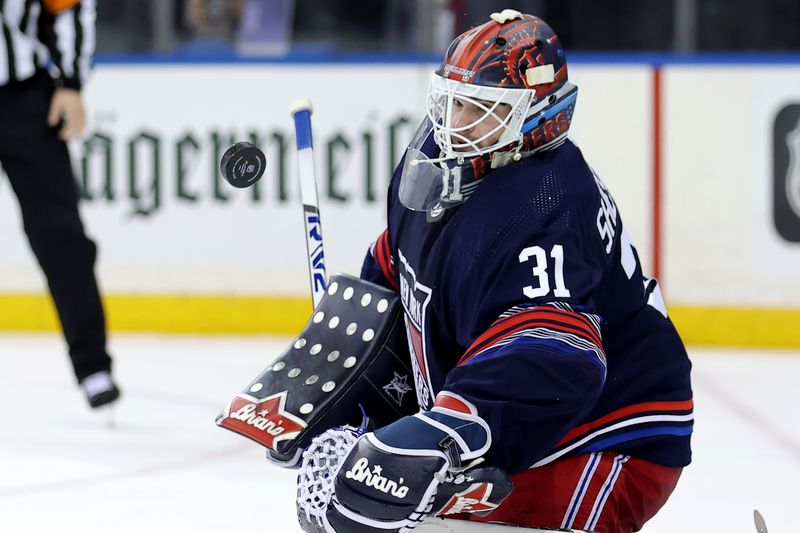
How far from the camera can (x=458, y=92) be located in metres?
1.66

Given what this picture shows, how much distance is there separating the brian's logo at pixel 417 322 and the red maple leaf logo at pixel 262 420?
16cm

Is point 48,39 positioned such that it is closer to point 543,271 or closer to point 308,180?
point 308,180

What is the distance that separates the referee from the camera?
3.07 m

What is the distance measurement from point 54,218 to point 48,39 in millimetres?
396

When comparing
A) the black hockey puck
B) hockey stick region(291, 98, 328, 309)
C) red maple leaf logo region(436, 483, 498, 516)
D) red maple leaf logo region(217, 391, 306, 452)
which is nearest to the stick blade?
hockey stick region(291, 98, 328, 309)

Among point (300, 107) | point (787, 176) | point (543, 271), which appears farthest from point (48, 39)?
point (787, 176)

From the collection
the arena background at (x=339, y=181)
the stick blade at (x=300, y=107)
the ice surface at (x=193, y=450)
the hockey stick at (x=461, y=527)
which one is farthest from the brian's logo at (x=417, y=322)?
the arena background at (x=339, y=181)

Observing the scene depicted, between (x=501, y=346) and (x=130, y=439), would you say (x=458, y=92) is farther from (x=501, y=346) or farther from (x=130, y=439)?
(x=130, y=439)

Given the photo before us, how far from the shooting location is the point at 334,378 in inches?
72.1

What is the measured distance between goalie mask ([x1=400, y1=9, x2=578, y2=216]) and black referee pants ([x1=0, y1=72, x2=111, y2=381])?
154 cm

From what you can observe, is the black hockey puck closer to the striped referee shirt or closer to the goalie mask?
the goalie mask

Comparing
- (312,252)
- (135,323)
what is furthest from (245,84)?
(312,252)

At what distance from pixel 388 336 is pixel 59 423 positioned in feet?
5.22

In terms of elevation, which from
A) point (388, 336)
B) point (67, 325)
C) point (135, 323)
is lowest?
point (135, 323)
